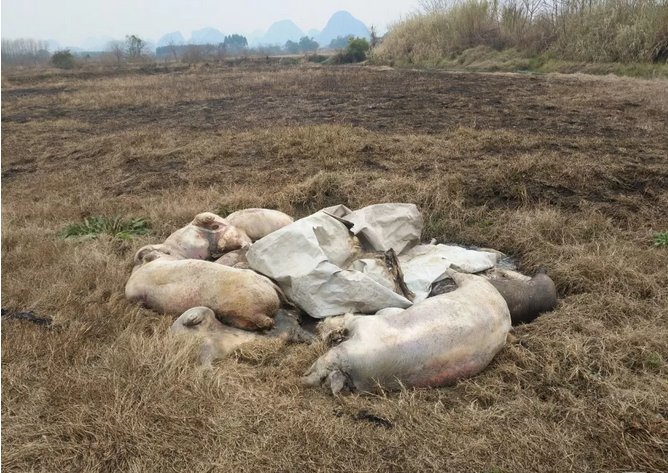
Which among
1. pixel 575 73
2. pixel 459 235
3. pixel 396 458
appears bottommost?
pixel 396 458

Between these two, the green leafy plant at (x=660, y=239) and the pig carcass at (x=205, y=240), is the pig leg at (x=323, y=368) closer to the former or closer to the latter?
the pig carcass at (x=205, y=240)

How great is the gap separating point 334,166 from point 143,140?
434 centimetres

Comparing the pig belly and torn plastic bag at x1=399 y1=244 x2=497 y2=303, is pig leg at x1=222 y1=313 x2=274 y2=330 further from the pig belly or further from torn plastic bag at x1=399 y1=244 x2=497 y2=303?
torn plastic bag at x1=399 y1=244 x2=497 y2=303

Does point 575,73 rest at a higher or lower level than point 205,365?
higher

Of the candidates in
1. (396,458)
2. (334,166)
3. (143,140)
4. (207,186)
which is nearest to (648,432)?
(396,458)

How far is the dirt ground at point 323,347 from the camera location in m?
2.32

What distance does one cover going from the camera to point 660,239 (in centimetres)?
423

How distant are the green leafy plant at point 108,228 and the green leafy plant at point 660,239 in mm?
4595

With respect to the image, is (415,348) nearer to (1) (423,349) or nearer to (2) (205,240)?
(1) (423,349)

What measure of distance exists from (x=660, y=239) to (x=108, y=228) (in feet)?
16.5

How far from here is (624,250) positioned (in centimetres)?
402

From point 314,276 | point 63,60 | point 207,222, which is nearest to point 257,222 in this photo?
point 207,222

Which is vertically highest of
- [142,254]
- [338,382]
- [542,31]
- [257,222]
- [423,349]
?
[542,31]

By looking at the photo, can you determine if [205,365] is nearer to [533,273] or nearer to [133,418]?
[133,418]
